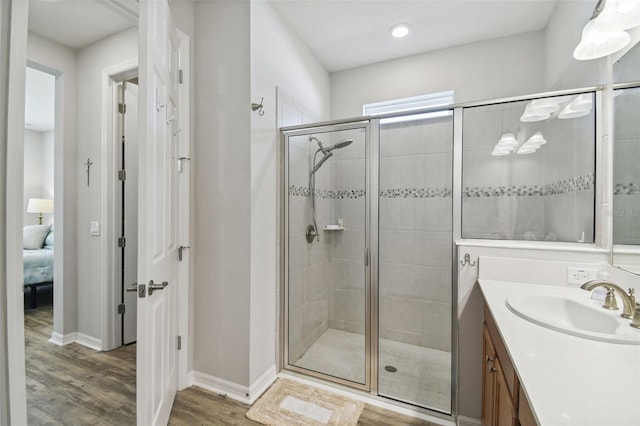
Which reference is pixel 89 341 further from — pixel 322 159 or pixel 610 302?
pixel 610 302

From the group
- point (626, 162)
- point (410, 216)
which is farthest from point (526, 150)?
point (410, 216)

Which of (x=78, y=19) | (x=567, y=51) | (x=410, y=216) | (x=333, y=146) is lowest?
(x=410, y=216)

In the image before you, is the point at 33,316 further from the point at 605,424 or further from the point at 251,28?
the point at 605,424

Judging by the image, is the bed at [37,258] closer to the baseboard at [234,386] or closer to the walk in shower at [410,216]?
the baseboard at [234,386]

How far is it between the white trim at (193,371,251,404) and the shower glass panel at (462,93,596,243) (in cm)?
187

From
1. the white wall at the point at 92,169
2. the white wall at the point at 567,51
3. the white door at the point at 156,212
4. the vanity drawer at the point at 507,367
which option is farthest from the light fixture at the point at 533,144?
the white wall at the point at 92,169

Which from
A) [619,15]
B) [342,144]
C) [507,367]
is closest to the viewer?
[507,367]

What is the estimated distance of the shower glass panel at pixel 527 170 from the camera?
1.69 meters

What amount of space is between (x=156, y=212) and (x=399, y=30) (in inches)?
96.6

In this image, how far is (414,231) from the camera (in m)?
2.12

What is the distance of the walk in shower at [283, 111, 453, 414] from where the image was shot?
6.62 feet

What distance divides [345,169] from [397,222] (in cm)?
58

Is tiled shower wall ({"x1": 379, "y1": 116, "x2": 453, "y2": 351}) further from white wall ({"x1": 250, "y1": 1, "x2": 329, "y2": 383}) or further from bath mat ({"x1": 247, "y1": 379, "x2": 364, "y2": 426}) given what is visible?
white wall ({"x1": 250, "y1": 1, "x2": 329, "y2": 383})

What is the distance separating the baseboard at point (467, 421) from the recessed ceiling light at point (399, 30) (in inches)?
116
